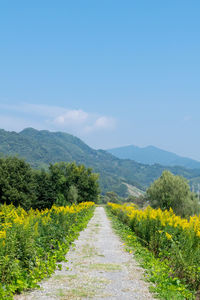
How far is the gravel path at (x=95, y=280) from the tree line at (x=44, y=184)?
3511 cm

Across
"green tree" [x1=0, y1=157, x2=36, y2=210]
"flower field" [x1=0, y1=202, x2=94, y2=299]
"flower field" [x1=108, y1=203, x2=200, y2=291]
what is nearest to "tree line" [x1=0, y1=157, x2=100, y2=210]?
"green tree" [x1=0, y1=157, x2=36, y2=210]

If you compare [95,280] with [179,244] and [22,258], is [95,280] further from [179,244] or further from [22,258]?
[179,244]

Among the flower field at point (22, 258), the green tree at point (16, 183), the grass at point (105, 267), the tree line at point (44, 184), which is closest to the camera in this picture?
the flower field at point (22, 258)

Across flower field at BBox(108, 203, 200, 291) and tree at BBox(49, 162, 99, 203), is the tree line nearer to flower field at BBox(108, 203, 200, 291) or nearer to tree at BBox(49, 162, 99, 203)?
tree at BBox(49, 162, 99, 203)

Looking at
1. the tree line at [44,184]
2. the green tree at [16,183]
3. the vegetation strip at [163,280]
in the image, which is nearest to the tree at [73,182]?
the tree line at [44,184]

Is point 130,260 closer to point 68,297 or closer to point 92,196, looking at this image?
point 68,297

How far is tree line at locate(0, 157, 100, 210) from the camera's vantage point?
46.0 meters

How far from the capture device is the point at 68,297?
20.2 ft

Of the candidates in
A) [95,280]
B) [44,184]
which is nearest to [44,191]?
[44,184]

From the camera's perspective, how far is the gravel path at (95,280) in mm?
6344

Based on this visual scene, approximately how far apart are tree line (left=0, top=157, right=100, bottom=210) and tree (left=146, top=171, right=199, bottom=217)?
1347 centimetres

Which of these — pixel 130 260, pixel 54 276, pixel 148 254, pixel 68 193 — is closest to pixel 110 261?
pixel 130 260

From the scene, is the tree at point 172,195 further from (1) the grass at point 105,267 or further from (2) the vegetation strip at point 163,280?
(1) the grass at point 105,267

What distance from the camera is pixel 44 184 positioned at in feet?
185
